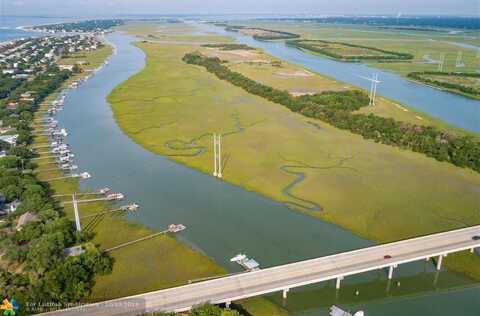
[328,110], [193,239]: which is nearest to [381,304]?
[193,239]

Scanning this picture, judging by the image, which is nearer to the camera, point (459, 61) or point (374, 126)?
point (374, 126)

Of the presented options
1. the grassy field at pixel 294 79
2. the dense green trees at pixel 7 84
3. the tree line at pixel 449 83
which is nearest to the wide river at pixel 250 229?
the dense green trees at pixel 7 84

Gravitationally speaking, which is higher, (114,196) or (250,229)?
(114,196)

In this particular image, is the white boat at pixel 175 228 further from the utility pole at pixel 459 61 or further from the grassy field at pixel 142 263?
the utility pole at pixel 459 61

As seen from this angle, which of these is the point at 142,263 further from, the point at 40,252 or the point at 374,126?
the point at 374,126

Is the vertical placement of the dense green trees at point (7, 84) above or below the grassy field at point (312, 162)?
above

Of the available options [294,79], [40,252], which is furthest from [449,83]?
[40,252]

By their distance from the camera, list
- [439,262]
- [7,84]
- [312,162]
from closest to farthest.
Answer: [439,262]
[312,162]
[7,84]
